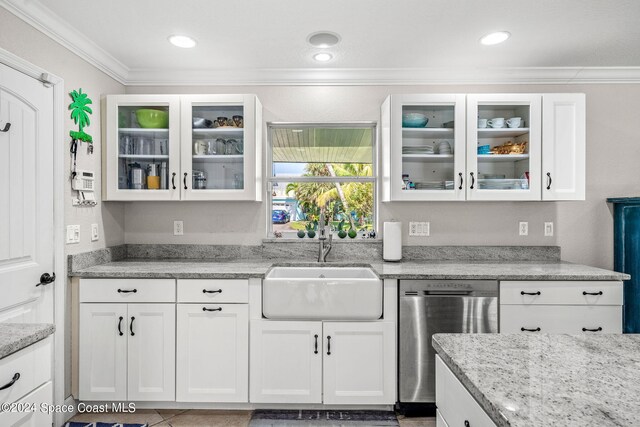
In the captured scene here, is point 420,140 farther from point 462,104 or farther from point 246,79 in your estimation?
point 246,79

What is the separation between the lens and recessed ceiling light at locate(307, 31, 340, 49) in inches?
90.5

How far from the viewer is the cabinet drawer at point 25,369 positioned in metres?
1.07

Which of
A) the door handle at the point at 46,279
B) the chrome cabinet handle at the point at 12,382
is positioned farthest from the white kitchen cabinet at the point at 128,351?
the chrome cabinet handle at the point at 12,382

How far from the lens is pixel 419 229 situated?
115 inches

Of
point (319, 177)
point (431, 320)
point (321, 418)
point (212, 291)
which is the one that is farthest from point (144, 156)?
point (431, 320)

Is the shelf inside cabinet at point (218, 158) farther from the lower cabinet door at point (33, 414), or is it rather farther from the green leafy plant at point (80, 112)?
the lower cabinet door at point (33, 414)

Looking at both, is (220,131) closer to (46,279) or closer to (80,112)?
(80,112)

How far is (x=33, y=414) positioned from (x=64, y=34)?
2.15 metres

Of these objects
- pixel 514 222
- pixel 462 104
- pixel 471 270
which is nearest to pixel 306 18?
pixel 462 104

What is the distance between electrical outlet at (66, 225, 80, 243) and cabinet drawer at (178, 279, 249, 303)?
2.49 ft

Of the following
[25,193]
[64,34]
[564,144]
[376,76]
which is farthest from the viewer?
[376,76]

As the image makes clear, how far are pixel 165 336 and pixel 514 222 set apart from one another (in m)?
2.76

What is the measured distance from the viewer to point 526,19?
2.12 metres

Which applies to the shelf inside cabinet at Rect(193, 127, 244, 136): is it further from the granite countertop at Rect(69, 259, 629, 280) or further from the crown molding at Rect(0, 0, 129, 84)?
the granite countertop at Rect(69, 259, 629, 280)
